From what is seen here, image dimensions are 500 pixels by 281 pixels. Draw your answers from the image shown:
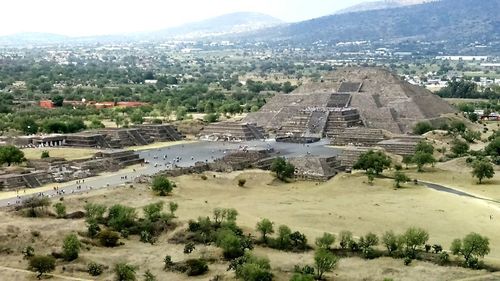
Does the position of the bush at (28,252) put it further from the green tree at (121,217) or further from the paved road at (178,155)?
the paved road at (178,155)

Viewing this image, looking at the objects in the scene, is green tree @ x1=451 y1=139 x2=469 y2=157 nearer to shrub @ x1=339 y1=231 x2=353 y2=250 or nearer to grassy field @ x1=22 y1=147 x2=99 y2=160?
shrub @ x1=339 y1=231 x2=353 y2=250

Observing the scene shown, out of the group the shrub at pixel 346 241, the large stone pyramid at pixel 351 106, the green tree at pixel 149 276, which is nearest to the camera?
the green tree at pixel 149 276

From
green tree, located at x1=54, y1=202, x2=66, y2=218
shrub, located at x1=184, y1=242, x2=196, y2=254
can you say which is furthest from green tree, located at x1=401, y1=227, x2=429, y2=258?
green tree, located at x1=54, y1=202, x2=66, y2=218

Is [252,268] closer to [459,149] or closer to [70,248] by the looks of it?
[70,248]

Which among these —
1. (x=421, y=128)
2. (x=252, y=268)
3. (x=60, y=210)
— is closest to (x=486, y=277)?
(x=252, y=268)

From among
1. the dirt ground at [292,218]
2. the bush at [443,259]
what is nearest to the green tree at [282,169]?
the dirt ground at [292,218]

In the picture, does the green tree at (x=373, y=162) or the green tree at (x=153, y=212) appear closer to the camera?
the green tree at (x=153, y=212)

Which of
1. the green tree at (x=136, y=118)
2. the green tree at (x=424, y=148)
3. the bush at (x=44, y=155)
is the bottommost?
the green tree at (x=136, y=118)

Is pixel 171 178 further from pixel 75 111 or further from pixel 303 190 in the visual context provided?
pixel 75 111
